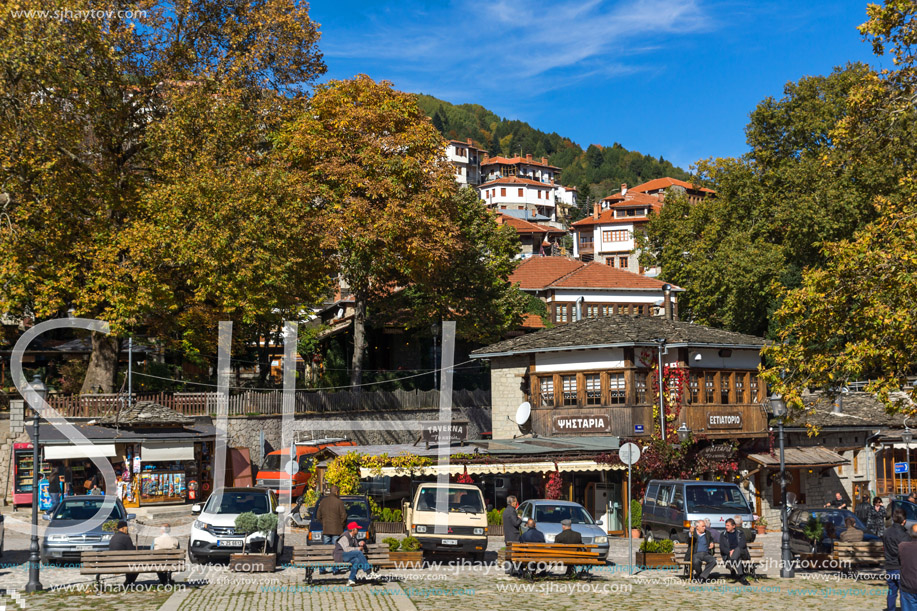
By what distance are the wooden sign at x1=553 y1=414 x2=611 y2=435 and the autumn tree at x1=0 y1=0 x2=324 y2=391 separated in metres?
12.5

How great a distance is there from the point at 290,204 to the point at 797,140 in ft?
118

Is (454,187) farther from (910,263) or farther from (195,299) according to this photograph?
(910,263)

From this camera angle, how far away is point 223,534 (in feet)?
68.8

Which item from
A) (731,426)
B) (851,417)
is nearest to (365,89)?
(731,426)

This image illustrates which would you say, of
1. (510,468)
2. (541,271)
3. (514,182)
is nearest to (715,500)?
(510,468)

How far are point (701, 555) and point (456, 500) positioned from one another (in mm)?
6262

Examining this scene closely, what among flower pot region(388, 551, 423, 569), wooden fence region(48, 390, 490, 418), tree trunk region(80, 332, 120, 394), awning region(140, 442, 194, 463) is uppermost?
tree trunk region(80, 332, 120, 394)

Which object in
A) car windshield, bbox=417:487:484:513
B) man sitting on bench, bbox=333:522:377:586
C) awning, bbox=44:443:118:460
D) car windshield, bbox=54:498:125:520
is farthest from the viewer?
awning, bbox=44:443:118:460

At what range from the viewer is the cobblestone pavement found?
16.1 metres

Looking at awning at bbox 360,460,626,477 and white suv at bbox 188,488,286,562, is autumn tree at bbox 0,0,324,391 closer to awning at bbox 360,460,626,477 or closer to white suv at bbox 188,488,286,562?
awning at bbox 360,460,626,477

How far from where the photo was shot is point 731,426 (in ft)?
115

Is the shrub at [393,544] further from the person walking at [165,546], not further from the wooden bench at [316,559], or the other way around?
the person walking at [165,546]

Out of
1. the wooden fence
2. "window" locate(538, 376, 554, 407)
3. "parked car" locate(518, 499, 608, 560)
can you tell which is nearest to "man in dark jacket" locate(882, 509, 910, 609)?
"parked car" locate(518, 499, 608, 560)

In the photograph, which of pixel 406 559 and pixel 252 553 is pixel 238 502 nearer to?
pixel 252 553
